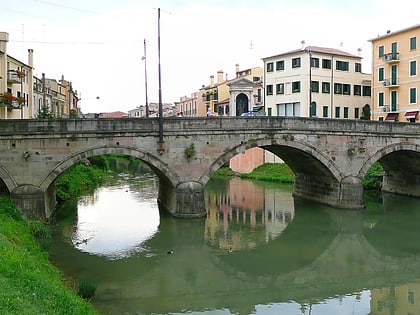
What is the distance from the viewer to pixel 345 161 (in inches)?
1113

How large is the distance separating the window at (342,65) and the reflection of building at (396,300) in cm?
3151

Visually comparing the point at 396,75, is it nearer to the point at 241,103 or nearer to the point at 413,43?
the point at 413,43

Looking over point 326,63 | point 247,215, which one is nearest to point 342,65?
point 326,63

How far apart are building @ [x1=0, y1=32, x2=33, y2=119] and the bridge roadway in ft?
26.0

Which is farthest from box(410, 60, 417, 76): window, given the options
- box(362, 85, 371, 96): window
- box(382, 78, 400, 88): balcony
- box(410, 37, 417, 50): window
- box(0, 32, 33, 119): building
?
box(0, 32, 33, 119): building

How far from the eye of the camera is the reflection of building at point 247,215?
2298 cm

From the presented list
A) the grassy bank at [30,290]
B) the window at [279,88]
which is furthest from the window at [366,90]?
the grassy bank at [30,290]

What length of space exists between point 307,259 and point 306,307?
528 centimetres

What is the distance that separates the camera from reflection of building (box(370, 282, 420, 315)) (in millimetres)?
13952

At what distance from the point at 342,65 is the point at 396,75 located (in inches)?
228

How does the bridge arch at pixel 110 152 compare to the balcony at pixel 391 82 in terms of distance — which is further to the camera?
the balcony at pixel 391 82

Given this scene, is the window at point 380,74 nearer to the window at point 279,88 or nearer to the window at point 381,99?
the window at point 381,99

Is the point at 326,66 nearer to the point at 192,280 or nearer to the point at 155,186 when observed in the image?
the point at 155,186

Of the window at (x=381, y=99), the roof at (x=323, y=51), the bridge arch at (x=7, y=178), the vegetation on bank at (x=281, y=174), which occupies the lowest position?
the vegetation on bank at (x=281, y=174)
